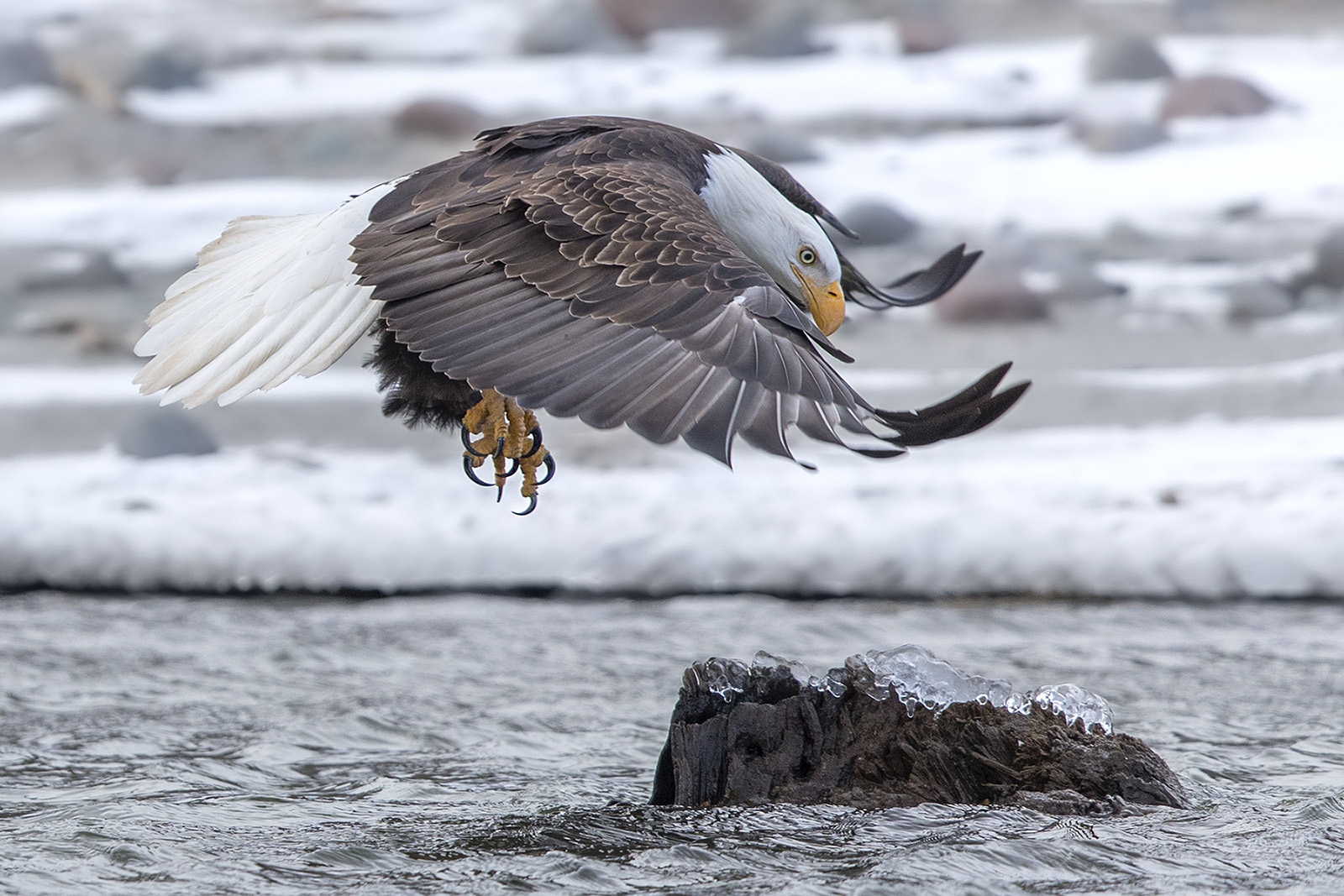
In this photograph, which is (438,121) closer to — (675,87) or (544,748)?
(675,87)

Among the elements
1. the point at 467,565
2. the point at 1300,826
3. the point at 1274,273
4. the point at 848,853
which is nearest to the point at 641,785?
the point at 848,853

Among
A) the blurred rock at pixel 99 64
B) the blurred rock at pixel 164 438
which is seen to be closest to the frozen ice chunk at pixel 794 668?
the blurred rock at pixel 164 438

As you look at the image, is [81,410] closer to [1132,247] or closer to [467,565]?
[467,565]

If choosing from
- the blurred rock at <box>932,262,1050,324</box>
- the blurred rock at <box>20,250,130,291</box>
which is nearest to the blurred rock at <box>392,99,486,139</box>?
the blurred rock at <box>20,250,130,291</box>

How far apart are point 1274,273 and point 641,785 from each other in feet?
16.4

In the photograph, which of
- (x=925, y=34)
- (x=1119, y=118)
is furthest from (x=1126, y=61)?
(x=925, y=34)

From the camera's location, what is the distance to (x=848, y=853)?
251 centimetres

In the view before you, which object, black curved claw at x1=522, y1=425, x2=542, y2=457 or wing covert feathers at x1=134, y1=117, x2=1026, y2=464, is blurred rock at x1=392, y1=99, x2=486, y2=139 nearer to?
wing covert feathers at x1=134, y1=117, x2=1026, y2=464

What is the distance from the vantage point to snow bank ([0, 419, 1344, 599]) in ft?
15.7

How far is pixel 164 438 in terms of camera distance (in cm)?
567

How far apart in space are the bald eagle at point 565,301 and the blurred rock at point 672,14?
6150 mm

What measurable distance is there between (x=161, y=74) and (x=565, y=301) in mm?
7483

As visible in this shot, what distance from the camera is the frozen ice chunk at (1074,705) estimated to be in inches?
109

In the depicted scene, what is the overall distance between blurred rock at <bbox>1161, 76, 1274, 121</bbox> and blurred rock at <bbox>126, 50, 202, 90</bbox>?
5352 mm
